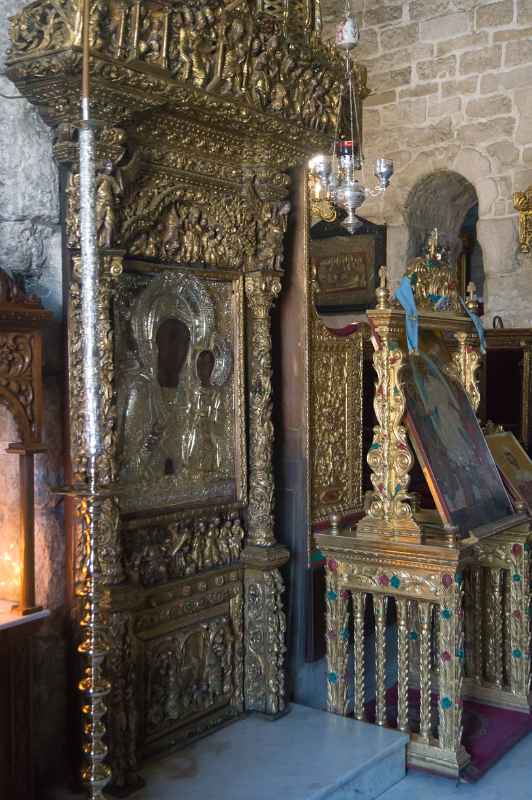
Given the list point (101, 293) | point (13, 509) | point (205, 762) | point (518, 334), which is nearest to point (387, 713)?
point (205, 762)

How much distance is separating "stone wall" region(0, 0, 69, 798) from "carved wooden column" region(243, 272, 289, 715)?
0.92 m

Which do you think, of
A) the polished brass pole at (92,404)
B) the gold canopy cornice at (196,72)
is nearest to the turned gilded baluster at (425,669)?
the polished brass pole at (92,404)

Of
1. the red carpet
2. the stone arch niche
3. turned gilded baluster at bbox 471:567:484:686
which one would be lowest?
the red carpet

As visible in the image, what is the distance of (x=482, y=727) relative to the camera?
399 cm

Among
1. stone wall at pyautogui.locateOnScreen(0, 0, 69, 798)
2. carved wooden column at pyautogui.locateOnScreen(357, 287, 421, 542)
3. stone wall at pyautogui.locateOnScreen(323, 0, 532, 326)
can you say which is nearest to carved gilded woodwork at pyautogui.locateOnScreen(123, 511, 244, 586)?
stone wall at pyautogui.locateOnScreen(0, 0, 69, 798)

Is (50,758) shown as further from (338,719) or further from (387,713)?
(387,713)

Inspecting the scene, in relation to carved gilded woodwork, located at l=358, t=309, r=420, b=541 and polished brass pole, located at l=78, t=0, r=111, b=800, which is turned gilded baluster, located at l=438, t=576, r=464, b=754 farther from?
polished brass pole, located at l=78, t=0, r=111, b=800

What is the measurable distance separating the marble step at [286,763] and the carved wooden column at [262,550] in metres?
0.15

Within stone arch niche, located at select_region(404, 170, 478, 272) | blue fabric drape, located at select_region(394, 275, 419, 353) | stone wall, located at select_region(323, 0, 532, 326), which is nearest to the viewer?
blue fabric drape, located at select_region(394, 275, 419, 353)

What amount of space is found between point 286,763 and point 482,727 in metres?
1.10

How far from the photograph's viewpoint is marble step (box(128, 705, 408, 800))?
3.08 meters

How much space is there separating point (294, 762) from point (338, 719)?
0.46 meters

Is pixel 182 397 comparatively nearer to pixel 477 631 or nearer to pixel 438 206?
pixel 477 631

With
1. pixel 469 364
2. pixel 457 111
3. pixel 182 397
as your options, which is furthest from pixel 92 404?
pixel 457 111
